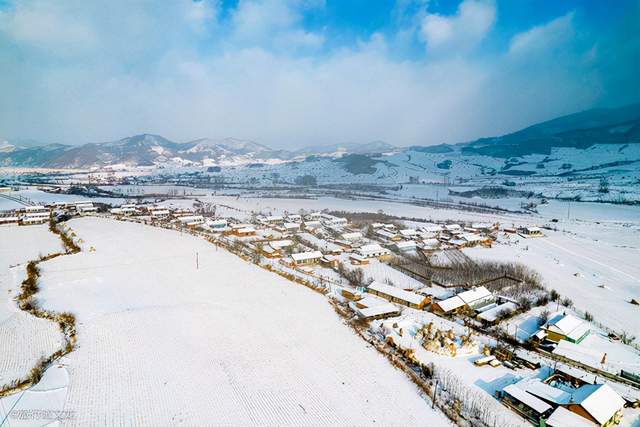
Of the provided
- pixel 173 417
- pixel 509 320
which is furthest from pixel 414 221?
pixel 173 417

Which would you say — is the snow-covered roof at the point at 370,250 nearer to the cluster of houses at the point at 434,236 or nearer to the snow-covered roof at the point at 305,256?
the cluster of houses at the point at 434,236

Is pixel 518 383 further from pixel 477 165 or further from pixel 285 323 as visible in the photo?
pixel 477 165

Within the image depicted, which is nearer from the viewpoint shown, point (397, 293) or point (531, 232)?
point (397, 293)

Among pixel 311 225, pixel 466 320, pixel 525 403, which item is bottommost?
pixel 466 320

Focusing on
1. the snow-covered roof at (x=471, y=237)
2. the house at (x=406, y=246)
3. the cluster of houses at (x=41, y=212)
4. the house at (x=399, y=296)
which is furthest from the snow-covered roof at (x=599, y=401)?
the cluster of houses at (x=41, y=212)

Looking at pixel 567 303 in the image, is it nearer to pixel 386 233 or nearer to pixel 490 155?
pixel 386 233

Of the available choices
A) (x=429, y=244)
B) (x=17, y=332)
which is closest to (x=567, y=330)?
(x=429, y=244)

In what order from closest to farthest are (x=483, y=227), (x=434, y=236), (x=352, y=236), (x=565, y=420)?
(x=565, y=420) → (x=352, y=236) → (x=434, y=236) → (x=483, y=227)
